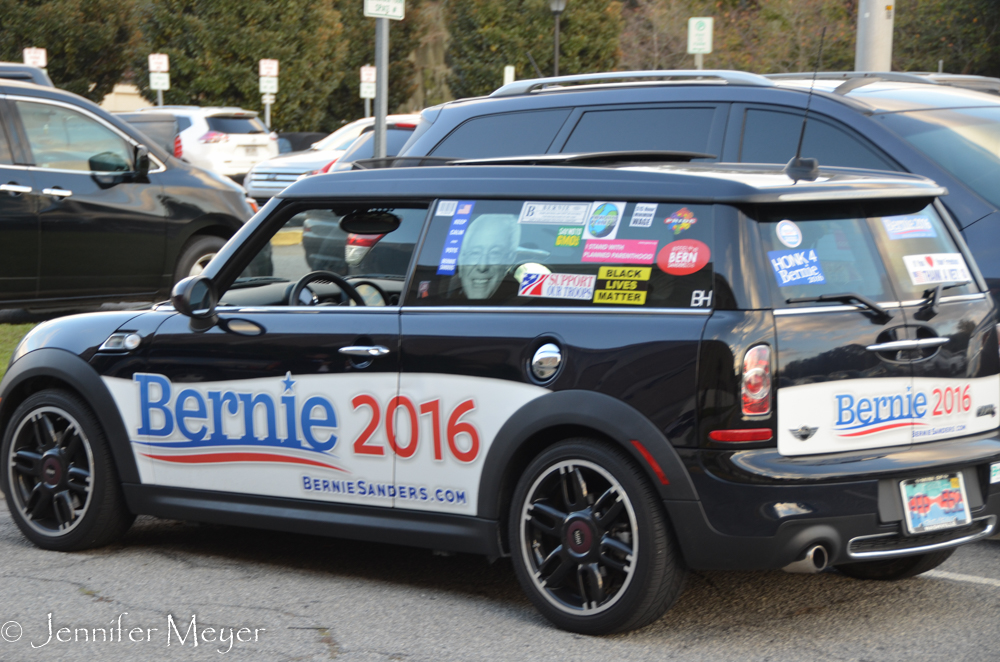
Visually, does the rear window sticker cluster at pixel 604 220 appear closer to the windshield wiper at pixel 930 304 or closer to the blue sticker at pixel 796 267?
the blue sticker at pixel 796 267

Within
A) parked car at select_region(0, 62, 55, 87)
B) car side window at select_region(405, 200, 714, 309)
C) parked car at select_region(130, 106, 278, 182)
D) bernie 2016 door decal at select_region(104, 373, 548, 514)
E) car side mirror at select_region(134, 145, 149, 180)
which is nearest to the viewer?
car side window at select_region(405, 200, 714, 309)

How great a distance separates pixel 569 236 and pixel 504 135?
Result: 128 inches

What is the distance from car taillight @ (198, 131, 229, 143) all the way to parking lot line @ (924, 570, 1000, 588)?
21.3m

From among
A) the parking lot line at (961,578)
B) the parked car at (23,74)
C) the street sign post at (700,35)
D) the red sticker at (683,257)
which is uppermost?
the street sign post at (700,35)

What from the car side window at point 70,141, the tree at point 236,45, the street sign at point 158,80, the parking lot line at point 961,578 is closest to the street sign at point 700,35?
the car side window at point 70,141

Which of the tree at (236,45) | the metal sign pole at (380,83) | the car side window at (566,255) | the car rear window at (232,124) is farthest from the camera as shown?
the tree at (236,45)

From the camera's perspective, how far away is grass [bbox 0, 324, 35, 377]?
31.0 ft

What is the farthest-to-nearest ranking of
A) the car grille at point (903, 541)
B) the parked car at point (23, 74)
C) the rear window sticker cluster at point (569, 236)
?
the parked car at point (23, 74) < the rear window sticker cluster at point (569, 236) < the car grille at point (903, 541)

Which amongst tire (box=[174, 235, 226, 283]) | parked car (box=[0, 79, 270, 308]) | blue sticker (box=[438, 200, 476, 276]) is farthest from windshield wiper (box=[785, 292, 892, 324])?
tire (box=[174, 235, 226, 283])

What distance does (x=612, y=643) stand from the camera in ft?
14.6

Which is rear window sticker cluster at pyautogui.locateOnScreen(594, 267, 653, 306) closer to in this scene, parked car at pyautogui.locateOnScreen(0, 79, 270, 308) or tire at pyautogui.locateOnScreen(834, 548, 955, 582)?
tire at pyautogui.locateOnScreen(834, 548, 955, 582)

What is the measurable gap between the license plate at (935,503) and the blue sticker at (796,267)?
0.74 meters

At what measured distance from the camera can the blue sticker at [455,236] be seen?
4.93 meters

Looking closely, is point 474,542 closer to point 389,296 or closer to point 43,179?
point 389,296
